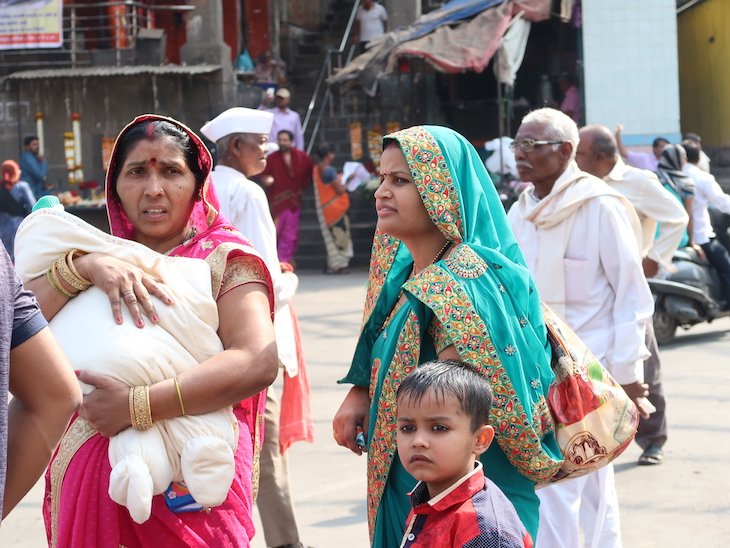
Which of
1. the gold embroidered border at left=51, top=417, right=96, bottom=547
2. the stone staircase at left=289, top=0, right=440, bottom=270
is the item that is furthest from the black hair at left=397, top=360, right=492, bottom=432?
the stone staircase at left=289, top=0, right=440, bottom=270

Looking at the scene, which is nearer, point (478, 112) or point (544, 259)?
point (544, 259)

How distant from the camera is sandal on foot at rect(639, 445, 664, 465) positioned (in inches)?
270

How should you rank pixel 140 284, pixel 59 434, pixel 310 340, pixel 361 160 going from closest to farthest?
pixel 59 434 < pixel 140 284 < pixel 310 340 < pixel 361 160

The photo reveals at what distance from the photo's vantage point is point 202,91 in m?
21.2

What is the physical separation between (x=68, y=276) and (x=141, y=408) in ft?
1.37

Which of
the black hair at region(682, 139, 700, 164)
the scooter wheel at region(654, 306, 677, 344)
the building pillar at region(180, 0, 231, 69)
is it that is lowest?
the scooter wheel at region(654, 306, 677, 344)

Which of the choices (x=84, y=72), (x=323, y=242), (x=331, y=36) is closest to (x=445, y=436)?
(x=323, y=242)

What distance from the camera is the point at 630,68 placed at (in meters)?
18.1

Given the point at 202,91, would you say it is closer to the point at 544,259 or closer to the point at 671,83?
the point at 671,83

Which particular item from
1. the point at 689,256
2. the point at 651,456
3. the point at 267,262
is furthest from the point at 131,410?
the point at 689,256

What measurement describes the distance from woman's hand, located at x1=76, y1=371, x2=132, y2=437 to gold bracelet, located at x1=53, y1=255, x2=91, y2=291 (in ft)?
0.83

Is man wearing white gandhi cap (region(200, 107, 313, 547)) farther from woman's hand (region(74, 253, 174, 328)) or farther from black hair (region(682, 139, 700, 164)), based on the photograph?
black hair (region(682, 139, 700, 164))

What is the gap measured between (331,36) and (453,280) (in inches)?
860

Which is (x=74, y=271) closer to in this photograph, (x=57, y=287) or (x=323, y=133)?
(x=57, y=287)
